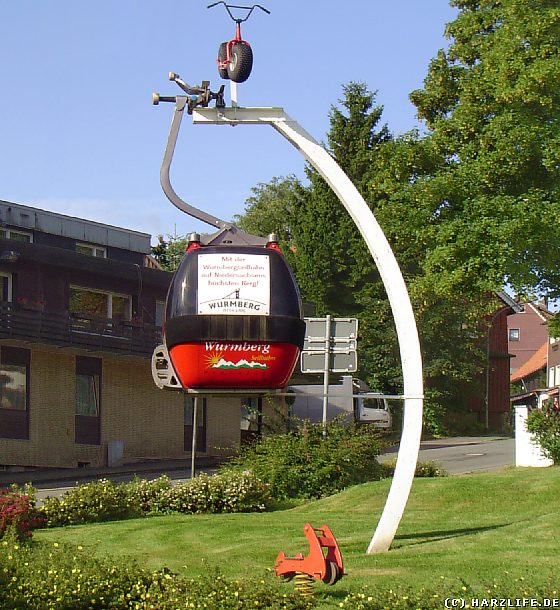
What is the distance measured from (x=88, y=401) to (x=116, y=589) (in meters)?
30.4

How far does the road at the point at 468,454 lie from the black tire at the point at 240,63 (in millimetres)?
26907

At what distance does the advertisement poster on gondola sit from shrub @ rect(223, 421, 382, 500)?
1680 centimetres

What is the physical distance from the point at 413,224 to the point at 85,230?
21.8 metres

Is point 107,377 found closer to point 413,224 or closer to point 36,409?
point 36,409

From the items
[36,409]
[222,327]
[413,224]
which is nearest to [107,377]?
[36,409]

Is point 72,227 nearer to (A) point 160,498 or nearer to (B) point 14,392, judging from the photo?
(B) point 14,392

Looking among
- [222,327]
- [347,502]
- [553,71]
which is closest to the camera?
[222,327]

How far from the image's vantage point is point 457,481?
81.0 ft

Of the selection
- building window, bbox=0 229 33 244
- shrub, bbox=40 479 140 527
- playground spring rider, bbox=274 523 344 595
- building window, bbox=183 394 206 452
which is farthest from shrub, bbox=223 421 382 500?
A: building window, bbox=0 229 33 244

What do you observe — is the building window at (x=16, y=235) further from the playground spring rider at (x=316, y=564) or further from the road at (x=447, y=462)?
the playground spring rider at (x=316, y=564)

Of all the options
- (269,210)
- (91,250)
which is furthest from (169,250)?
(91,250)

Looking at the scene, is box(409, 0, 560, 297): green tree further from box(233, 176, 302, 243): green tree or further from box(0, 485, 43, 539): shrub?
box(233, 176, 302, 243): green tree

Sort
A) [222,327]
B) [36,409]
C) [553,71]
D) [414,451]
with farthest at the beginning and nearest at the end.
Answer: [36,409]
[553,71]
[414,451]
[222,327]

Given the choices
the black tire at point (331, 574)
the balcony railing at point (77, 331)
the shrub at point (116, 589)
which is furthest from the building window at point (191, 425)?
the black tire at point (331, 574)
